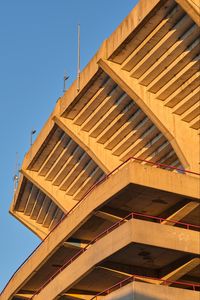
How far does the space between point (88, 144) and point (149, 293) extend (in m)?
15.0

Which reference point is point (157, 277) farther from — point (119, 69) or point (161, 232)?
point (119, 69)

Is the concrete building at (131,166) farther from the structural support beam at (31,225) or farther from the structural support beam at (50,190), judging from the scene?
the structural support beam at (31,225)

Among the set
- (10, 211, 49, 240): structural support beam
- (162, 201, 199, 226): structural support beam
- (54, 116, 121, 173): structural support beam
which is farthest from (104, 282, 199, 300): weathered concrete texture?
(10, 211, 49, 240): structural support beam

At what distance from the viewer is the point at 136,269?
3017cm

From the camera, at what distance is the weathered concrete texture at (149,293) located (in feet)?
81.4

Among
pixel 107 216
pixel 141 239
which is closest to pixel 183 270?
pixel 141 239

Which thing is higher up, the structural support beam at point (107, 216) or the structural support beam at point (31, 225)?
the structural support beam at point (31, 225)

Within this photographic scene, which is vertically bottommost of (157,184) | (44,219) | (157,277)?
(157,277)

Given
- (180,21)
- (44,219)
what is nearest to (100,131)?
(180,21)

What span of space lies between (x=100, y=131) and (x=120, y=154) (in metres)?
1.97

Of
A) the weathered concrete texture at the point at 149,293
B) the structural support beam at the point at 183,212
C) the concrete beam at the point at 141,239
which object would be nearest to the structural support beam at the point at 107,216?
the concrete beam at the point at 141,239

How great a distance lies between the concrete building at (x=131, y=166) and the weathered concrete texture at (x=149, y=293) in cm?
4

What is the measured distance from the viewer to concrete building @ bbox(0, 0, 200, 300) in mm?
27047

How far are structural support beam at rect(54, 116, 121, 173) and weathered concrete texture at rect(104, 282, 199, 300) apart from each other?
13.4 metres
